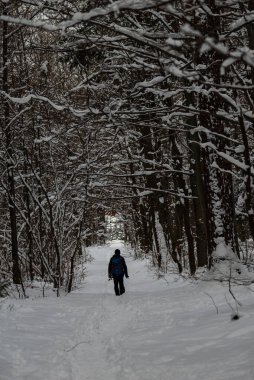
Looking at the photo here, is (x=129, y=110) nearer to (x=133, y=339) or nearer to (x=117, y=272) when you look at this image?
(x=133, y=339)

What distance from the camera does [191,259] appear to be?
13.8m

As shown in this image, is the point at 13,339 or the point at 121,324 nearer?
the point at 13,339

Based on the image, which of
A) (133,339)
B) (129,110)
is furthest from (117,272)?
(133,339)

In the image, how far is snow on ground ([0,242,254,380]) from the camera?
523 centimetres

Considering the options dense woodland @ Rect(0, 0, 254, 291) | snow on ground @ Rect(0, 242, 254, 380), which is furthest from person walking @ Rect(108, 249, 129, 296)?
snow on ground @ Rect(0, 242, 254, 380)

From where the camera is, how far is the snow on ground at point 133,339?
5.23m

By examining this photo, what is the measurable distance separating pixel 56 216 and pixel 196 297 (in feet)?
20.4

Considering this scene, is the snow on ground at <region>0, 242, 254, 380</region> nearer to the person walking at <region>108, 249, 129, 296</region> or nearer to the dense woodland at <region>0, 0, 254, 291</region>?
the dense woodland at <region>0, 0, 254, 291</region>

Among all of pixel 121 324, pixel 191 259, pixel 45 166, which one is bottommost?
pixel 121 324

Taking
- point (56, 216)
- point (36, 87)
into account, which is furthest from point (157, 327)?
point (36, 87)

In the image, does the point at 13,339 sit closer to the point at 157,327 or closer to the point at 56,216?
the point at 157,327

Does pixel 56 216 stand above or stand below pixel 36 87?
below

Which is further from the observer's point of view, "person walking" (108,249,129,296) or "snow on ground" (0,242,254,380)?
"person walking" (108,249,129,296)

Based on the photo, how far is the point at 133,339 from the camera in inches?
281
